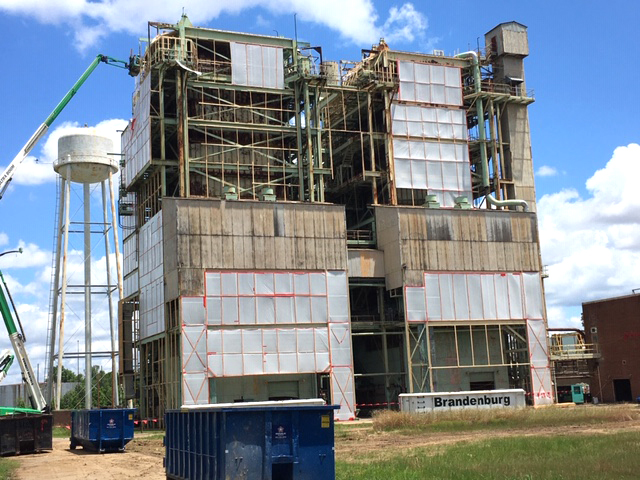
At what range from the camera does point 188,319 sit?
51.8m

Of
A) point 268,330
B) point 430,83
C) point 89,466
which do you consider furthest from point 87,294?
point 89,466

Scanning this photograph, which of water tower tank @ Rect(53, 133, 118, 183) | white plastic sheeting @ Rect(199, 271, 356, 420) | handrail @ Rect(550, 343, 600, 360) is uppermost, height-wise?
water tower tank @ Rect(53, 133, 118, 183)

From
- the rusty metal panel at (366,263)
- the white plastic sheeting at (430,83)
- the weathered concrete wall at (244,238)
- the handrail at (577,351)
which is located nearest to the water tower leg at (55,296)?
the weathered concrete wall at (244,238)

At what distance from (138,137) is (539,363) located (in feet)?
111

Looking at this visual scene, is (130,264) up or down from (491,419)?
up

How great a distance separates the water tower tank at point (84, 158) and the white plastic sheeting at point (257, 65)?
1301cm

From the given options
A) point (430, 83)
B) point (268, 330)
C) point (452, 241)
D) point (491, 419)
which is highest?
point (430, 83)

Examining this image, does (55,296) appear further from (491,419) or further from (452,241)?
(491,419)

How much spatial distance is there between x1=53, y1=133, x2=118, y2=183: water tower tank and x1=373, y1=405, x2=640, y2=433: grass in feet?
117

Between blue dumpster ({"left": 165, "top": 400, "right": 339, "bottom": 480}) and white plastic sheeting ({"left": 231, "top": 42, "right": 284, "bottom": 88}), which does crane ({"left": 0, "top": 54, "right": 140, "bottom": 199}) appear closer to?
white plastic sheeting ({"left": 231, "top": 42, "right": 284, "bottom": 88})

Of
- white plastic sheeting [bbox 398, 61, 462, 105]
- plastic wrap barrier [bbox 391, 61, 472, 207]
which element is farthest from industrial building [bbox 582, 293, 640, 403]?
white plastic sheeting [bbox 398, 61, 462, 105]

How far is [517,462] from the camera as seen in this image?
73.2 ft

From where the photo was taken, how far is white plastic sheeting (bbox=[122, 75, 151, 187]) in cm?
6041

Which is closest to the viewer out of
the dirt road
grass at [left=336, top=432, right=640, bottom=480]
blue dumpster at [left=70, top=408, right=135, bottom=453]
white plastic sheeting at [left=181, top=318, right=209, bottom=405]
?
grass at [left=336, top=432, right=640, bottom=480]
